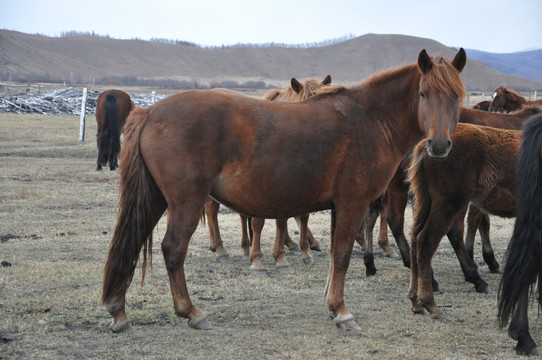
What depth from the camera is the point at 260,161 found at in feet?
16.3

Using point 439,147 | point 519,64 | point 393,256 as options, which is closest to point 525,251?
point 439,147

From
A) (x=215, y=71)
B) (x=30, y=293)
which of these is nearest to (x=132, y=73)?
(x=215, y=71)

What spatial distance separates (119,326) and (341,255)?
1934mm

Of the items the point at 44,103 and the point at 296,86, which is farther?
the point at 44,103

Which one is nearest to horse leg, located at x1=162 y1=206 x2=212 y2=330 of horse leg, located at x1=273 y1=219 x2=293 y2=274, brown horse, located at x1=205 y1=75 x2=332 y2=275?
brown horse, located at x1=205 y1=75 x2=332 y2=275

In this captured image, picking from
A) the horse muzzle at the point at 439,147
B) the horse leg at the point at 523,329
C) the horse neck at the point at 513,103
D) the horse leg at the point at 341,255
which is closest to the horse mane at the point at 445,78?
the horse muzzle at the point at 439,147

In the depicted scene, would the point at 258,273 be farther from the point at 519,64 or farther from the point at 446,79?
the point at 519,64

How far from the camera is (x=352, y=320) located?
5.21 m

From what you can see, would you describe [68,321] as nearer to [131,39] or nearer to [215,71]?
[215,71]

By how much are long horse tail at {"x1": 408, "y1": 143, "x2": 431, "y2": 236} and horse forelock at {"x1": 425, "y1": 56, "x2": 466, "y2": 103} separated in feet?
3.31

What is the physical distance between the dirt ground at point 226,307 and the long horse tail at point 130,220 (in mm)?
448

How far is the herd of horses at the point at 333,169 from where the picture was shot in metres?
4.79

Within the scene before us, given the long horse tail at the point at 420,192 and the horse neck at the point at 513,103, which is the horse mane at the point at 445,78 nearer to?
the long horse tail at the point at 420,192

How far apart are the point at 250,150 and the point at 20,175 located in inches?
433
